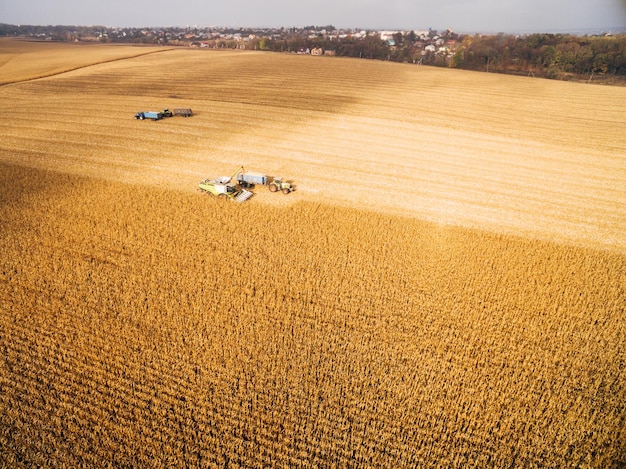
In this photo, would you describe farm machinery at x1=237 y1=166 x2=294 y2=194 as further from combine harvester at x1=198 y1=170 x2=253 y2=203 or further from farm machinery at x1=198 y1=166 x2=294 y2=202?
combine harvester at x1=198 y1=170 x2=253 y2=203

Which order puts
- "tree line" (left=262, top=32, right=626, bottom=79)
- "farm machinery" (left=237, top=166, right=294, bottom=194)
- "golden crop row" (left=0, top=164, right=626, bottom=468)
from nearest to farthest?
"golden crop row" (left=0, top=164, right=626, bottom=468), "farm machinery" (left=237, top=166, right=294, bottom=194), "tree line" (left=262, top=32, right=626, bottom=79)

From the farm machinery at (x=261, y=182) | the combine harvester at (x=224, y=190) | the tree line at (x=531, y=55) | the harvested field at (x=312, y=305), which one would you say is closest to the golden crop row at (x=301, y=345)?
the harvested field at (x=312, y=305)

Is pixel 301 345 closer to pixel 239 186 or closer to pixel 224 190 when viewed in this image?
pixel 224 190

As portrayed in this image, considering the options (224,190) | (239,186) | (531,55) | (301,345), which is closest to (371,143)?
(239,186)

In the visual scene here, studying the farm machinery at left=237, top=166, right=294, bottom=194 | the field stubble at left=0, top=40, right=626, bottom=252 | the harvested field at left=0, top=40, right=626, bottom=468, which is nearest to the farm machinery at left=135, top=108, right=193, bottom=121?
the field stubble at left=0, top=40, right=626, bottom=252

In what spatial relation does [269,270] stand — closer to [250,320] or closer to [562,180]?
[250,320]

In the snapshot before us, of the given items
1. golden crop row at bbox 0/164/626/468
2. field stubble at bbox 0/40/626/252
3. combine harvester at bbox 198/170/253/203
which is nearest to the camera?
golden crop row at bbox 0/164/626/468

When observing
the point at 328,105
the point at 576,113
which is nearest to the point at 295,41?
the point at 328,105

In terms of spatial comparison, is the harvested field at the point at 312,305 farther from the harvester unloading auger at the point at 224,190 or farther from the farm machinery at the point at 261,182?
the harvester unloading auger at the point at 224,190
